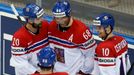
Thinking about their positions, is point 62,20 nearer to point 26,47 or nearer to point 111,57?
point 26,47

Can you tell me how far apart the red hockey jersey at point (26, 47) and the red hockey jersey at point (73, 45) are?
0.36 ft

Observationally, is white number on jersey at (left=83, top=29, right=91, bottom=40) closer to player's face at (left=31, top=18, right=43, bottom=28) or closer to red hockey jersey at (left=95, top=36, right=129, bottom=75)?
red hockey jersey at (left=95, top=36, right=129, bottom=75)

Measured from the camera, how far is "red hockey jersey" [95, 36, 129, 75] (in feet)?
18.9

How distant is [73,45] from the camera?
20.5ft

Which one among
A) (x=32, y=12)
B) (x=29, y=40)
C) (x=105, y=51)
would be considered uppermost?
(x=32, y=12)

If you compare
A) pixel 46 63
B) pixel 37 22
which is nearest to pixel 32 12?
pixel 37 22

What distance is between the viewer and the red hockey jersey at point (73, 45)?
244 inches

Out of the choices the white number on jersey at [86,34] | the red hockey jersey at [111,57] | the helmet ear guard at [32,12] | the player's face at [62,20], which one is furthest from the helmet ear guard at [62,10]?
the red hockey jersey at [111,57]

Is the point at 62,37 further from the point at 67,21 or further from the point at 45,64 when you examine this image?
the point at 45,64

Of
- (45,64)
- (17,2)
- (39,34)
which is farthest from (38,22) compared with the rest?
(17,2)

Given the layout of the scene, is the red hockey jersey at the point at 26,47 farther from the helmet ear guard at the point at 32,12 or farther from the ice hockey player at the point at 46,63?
the ice hockey player at the point at 46,63

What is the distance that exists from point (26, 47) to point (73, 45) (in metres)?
0.53

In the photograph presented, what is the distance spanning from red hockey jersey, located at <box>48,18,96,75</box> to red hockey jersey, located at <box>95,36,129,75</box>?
0.35m

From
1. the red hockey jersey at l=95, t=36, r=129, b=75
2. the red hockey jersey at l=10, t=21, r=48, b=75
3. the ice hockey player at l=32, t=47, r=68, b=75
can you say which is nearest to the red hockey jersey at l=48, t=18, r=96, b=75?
the red hockey jersey at l=10, t=21, r=48, b=75
